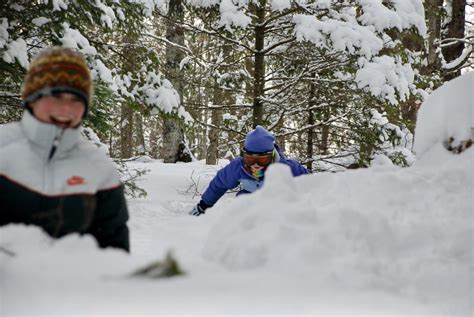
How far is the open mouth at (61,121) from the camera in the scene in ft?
6.20

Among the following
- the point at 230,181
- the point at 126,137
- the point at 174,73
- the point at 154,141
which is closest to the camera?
the point at 230,181

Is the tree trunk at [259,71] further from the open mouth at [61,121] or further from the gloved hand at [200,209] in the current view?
the open mouth at [61,121]

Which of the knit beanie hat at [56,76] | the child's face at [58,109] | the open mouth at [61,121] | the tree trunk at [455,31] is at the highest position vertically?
the tree trunk at [455,31]

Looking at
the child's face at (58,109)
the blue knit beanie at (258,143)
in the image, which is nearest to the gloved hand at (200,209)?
the blue knit beanie at (258,143)

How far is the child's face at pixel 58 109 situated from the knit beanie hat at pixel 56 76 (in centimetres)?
2

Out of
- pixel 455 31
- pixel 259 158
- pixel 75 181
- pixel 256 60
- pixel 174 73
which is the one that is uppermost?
pixel 455 31

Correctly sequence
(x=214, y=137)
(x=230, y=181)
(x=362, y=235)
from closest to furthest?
(x=362, y=235) → (x=230, y=181) → (x=214, y=137)

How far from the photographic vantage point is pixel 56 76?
1889mm

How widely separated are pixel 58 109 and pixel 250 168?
12.1 feet

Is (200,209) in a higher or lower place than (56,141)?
lower

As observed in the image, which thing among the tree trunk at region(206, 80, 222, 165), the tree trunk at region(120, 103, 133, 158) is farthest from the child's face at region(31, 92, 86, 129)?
the tree trunk at region(120, 103, 133, 158)

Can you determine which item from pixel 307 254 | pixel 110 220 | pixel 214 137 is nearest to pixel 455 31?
pixel 214 137

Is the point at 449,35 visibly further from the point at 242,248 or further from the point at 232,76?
the point at 242,248

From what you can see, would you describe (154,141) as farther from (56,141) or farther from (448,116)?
(56,141)
